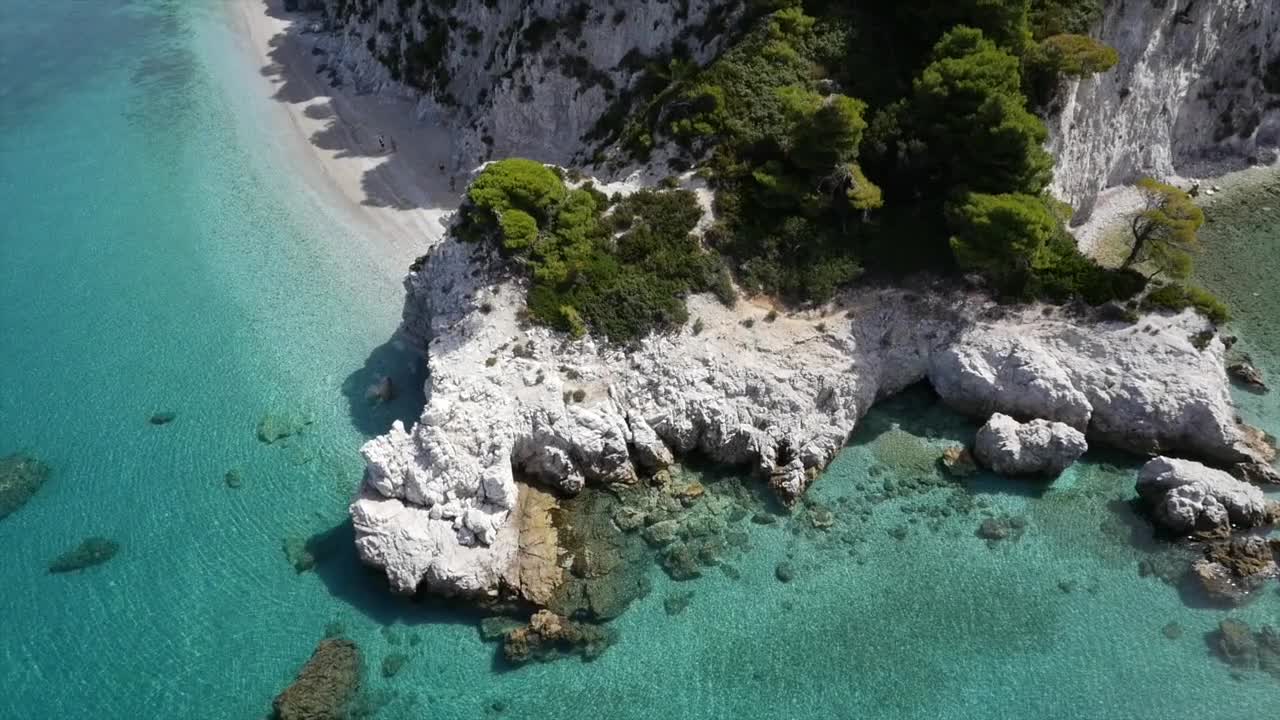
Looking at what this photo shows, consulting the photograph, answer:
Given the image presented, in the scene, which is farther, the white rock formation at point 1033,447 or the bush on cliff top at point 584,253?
the bush on cliff top at point 584,253

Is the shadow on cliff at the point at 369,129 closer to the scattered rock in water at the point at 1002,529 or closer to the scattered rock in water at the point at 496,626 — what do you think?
the scattered rock in water at the point at 496,626

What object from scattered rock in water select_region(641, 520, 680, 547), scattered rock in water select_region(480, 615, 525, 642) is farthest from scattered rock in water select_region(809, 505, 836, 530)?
scattered rock in water select_region(480, 615, 525, 642)

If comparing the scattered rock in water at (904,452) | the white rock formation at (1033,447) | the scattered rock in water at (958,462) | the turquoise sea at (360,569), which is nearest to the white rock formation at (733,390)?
the scattered rock in water at (904,452)

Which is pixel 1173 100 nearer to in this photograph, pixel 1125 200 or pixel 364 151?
pixel 1125 200

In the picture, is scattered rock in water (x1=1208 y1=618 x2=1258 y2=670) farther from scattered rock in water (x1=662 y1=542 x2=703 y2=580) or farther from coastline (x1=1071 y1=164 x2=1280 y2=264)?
coastline (x1=1071 y1=164 x2=1280 y2=264)

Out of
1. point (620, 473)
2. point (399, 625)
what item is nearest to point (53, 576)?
point (399, 625)

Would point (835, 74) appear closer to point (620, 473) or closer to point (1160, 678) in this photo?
point (620, 473)
